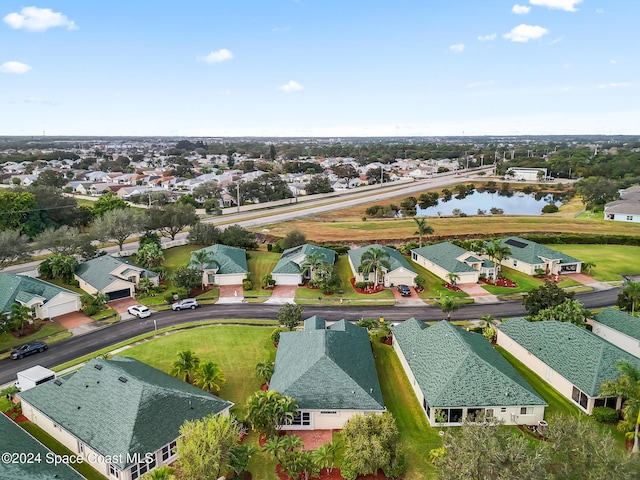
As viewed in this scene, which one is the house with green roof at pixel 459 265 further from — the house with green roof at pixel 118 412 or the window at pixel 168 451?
the window at pixel 168 451

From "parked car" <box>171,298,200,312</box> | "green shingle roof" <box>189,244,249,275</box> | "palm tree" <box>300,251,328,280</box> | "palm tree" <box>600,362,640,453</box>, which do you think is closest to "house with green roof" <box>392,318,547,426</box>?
"palm tree" <box>600,362,640,453</box>

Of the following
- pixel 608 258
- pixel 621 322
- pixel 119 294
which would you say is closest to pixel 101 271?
pixel 119 294

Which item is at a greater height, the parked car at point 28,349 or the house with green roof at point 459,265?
the house with green roof at point 459,265

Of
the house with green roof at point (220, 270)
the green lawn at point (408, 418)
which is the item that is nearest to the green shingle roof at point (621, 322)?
the green lawn at point (408, 418)

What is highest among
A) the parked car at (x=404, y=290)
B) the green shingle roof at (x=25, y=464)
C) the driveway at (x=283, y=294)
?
the green shingle roof at (x=25, y=464)

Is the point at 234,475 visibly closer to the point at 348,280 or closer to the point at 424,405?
the point at 424,405

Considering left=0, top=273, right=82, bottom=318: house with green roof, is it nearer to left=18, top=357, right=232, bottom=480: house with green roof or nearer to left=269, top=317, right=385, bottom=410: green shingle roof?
left=18, top=357, right=232, bottom=480: house with green roof
